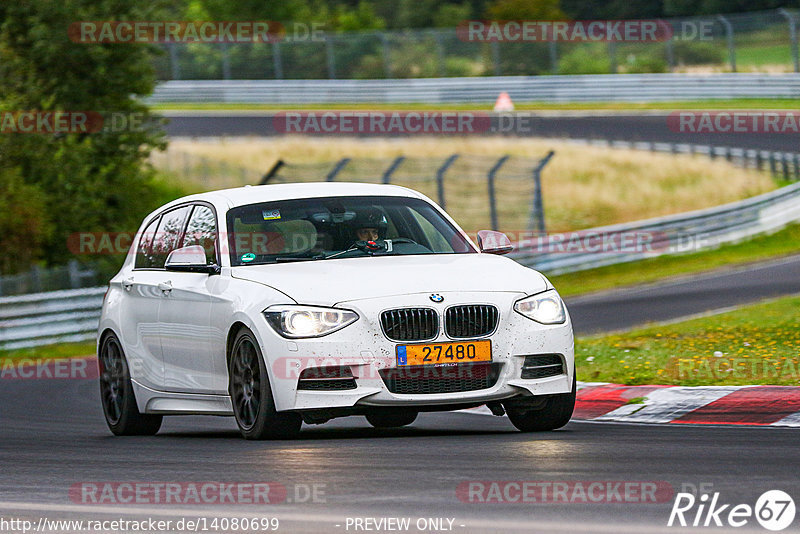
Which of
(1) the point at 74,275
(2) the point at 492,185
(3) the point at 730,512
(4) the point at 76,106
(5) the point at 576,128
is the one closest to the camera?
(3) the point at 730,512

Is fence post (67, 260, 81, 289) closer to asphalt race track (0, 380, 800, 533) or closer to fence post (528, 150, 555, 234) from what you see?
fence post (528, 150, 555, 234)

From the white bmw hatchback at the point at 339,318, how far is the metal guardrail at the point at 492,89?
126ft

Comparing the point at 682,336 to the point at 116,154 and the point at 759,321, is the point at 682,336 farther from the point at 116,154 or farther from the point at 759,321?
the point at 116,154

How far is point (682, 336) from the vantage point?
50.3 feet

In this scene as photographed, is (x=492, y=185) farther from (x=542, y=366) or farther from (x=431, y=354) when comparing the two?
(x=431, y=354)

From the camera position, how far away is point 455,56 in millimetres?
51031

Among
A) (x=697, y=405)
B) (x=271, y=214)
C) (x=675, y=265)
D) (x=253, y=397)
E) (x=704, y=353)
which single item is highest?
(x=271, y=214)

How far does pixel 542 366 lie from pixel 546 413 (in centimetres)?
40

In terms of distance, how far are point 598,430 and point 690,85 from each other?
4037 cm

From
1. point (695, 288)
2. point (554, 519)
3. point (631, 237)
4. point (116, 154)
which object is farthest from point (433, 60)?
point (554, 519)

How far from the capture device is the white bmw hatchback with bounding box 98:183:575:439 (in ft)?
28.8

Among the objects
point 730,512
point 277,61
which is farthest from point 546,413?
point 277,61

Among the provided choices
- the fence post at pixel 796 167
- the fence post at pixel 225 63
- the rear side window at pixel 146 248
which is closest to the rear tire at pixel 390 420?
the rear side window at pixel 146 248

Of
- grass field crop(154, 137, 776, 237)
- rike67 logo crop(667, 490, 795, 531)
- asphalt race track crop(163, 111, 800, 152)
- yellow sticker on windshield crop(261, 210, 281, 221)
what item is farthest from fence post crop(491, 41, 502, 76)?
rike67 logo crop(667, 490, 795, 531)
